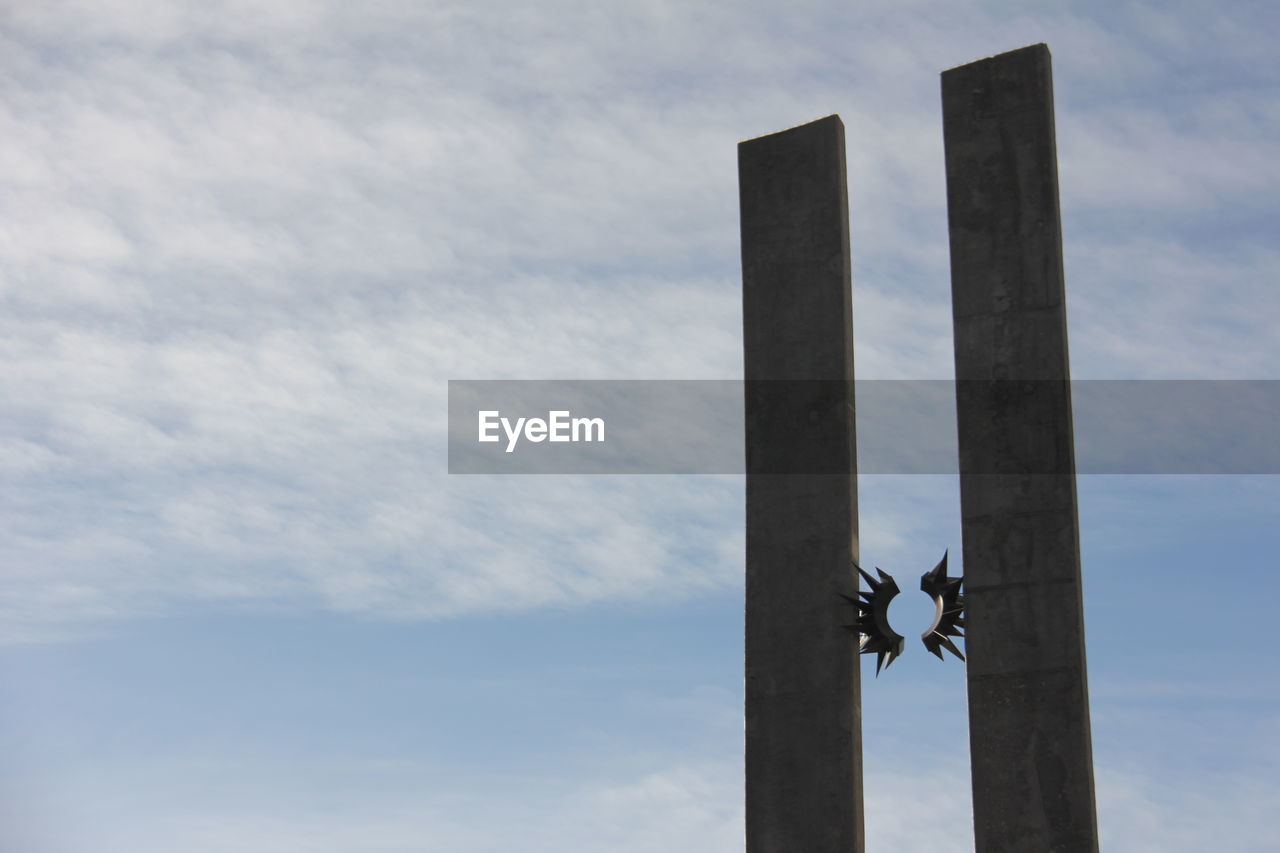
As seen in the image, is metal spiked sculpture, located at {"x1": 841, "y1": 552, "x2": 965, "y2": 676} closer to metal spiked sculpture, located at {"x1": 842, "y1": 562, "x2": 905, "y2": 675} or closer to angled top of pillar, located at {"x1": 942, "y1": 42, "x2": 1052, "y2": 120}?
metal spiked sculpture, located at {"x1": 842, "y1": 562, "x2": 905, "y2": 675}

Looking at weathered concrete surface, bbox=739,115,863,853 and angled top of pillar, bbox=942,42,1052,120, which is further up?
angled top of pillar, bbox=942,42,1052,120

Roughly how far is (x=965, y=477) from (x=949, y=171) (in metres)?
2.83

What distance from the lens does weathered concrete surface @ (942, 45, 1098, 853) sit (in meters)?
15.1

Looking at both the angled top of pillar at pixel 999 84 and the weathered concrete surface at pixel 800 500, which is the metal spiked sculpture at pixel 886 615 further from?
the angled top of pillar at pixel 999 84

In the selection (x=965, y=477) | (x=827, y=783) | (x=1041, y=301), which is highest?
(x=1041, y=301)

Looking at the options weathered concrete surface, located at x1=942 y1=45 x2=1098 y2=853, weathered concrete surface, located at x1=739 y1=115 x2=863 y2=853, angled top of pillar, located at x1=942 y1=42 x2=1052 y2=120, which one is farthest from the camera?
angled top of pillar, located at x1=942 y1=42 x2=1052 y2=120

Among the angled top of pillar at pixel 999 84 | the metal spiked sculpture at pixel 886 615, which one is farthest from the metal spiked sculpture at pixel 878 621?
the angled top of pillar at pixel 999 84

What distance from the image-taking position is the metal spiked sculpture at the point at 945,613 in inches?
642

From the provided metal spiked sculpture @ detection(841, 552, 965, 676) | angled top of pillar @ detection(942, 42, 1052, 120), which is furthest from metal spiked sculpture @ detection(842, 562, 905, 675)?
angled top of pillar @ detection(942, 42, 1052, 120)

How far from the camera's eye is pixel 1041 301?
52.2 ft

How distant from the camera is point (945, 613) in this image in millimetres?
16328

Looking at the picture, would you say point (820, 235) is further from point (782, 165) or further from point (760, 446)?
point (760, 446)

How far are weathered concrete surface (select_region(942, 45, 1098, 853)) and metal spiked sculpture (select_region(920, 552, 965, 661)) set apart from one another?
1.85 ft

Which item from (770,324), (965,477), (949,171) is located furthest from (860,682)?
(949,171)
